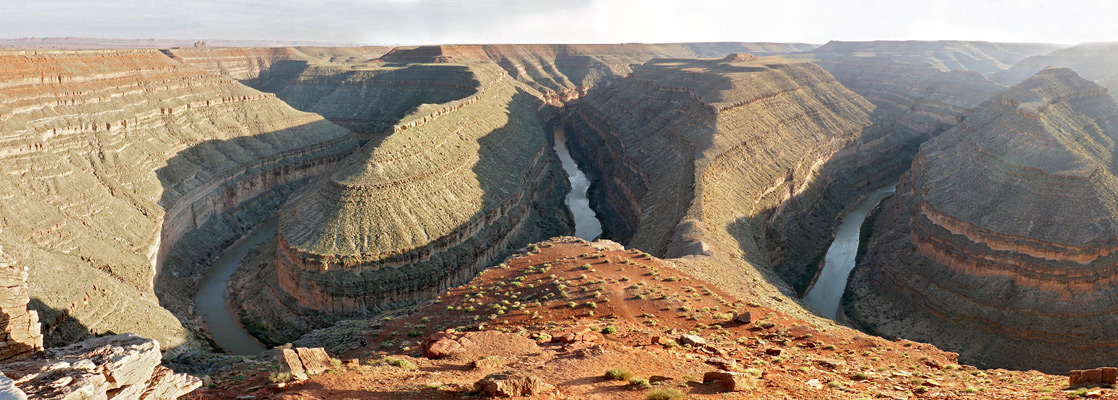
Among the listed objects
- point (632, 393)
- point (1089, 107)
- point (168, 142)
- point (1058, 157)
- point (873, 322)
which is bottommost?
point (873, 322)

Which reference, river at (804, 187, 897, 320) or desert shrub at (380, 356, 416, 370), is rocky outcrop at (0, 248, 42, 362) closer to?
desert shrub at (380, 356, 416, 370)

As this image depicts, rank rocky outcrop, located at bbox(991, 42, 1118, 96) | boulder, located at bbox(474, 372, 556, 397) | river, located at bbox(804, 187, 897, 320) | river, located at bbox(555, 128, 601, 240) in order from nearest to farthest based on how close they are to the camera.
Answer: boulder, located at bbox(474, 372, 556, 397)
river, located at bbox(804, 187, 897, 320)
river, located at bbox(555, 128, 601, 240)
rocky outcrop, located at bbox(991, 42, 1118, 96)

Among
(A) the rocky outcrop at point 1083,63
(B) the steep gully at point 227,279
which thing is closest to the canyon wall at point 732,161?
(B) the steep gully at point 227,279

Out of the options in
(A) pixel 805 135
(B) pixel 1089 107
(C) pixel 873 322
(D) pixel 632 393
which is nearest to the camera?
(D) pixel 632 393

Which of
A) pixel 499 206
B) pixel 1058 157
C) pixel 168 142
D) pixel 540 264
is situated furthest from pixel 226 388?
pixel 1058 157

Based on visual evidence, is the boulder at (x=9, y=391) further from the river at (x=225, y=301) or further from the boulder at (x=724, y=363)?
the river at (x=225, y=301)

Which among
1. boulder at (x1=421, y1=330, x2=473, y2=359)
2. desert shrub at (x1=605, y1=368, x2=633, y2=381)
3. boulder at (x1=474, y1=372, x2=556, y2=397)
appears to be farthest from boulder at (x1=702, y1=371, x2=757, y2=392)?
boulder at (x1=421, y1=330, x2=473, y2=359)

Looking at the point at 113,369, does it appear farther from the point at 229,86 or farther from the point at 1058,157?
the point at 229,86
